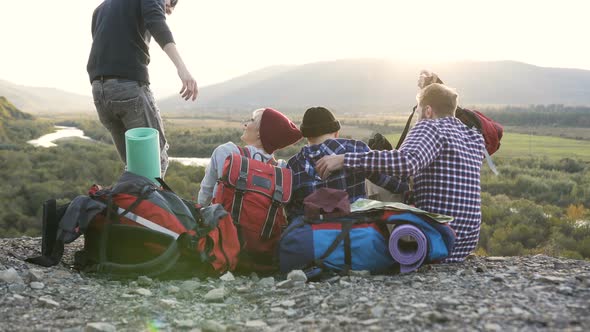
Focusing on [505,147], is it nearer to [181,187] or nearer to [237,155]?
[181,187]

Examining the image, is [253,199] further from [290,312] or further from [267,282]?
[290,312]

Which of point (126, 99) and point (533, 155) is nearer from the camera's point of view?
point (126, 99)

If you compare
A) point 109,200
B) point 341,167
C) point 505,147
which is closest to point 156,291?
point 109,200

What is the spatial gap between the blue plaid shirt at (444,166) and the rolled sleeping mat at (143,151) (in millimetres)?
1831

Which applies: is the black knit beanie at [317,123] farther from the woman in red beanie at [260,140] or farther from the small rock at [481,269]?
the small rock at [481,269]

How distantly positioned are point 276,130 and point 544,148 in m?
46.7

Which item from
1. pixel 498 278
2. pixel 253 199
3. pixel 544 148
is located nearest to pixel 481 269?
pixel 498 278

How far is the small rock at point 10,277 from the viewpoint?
13.1 feet

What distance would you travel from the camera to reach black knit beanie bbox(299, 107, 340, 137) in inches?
191

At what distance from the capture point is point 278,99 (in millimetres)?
193000

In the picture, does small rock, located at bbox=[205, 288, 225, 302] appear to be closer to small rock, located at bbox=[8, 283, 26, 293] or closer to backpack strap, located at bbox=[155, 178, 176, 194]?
backpack strap, located at bbox=[155, 178, 176, 194]

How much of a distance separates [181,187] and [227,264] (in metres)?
19.5

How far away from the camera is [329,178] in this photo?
4.73 m

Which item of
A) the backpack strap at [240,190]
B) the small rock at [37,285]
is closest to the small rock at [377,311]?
the backpack strap at [240,190]
